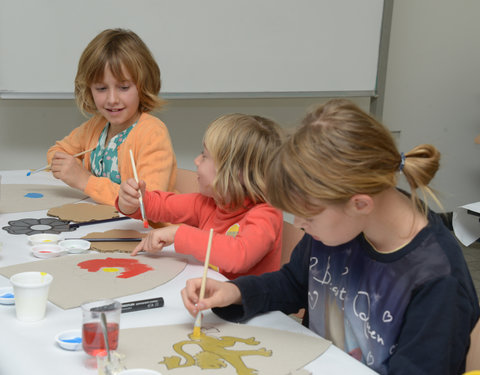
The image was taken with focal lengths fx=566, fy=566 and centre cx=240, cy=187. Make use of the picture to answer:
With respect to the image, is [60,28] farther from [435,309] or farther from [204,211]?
[435,309]

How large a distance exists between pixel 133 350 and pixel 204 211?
2.38ft

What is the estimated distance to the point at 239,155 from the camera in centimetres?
138

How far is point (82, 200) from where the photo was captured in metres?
1.80

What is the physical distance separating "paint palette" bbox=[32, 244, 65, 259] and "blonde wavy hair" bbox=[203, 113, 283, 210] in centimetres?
39

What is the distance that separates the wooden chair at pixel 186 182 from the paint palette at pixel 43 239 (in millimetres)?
702

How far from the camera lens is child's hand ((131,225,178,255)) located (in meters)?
1.28

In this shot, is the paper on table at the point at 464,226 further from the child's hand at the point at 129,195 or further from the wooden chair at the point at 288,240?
the child's hand at the point at 129,195

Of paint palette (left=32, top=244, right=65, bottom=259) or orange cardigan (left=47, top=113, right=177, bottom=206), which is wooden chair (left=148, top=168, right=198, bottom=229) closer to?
orange cardigan (left=47, top=113, right=177, bottom=206)

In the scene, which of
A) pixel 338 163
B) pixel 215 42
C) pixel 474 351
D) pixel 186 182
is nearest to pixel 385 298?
pixel 474 351

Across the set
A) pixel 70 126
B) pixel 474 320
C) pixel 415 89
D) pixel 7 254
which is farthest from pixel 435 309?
pixel 415 89

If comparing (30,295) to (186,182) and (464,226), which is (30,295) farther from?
(464,226)

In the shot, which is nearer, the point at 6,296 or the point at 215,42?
the point at 6,296

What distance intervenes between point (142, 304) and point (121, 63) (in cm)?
108

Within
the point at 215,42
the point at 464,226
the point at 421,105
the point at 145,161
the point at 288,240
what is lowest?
the point at 464,226
